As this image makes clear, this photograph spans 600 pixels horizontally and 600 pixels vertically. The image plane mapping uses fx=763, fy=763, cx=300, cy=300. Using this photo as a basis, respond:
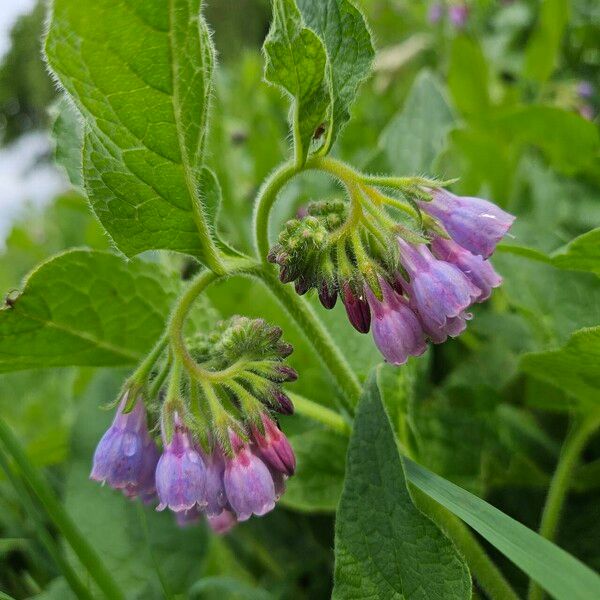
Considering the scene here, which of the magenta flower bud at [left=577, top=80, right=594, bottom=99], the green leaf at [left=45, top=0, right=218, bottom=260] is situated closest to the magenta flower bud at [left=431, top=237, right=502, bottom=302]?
the green leaf at [left=45, top=0, right=218, bottom=260]

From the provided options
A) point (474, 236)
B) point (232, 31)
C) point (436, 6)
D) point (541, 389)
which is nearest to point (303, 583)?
point (541, 389)

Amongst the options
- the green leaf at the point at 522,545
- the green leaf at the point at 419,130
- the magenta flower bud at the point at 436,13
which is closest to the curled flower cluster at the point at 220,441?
the green leaf at the point at 522,545

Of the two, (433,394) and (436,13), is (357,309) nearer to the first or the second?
(433,394)

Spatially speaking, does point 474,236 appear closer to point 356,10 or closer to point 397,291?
point 397,291

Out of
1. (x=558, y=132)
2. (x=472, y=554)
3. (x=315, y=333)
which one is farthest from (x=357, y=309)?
(x=558, y=132)

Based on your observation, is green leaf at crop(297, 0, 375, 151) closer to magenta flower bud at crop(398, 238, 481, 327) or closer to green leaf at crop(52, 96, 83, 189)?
magenta flower bud at crop(398, 238, 481, 327)

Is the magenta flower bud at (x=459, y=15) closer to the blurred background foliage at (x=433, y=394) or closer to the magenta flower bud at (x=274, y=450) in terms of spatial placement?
the blurred background foliage at (x=433, y=394)
